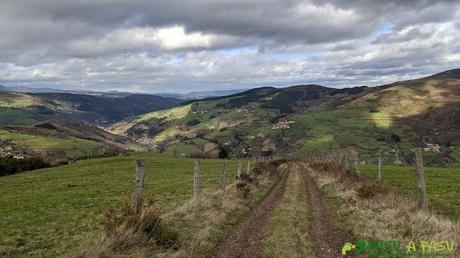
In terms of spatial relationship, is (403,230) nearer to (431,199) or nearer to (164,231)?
(164,231)

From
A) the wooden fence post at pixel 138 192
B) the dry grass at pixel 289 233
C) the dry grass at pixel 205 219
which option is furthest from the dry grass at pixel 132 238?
the dry grass at pixel 289 233

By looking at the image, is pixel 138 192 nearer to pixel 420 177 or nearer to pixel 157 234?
pixel 157 234

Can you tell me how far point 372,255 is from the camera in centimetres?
1196

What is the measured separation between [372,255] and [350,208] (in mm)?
9827

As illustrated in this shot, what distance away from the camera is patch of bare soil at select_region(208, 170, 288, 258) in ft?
46.2

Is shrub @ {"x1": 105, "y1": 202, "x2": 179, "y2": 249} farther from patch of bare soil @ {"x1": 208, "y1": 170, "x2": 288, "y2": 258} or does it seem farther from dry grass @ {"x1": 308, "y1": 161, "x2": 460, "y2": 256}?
dry grass @ {"x1": 308, "y1": 161, "x2": 460, "y2": 256}

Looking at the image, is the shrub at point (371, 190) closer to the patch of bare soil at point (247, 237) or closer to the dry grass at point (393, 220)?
the dry grass at point (393, 220)

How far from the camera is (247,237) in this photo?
53.9 feet

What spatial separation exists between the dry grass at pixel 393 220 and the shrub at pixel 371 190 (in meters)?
0.21

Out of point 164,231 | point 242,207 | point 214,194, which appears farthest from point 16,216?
point 164,231

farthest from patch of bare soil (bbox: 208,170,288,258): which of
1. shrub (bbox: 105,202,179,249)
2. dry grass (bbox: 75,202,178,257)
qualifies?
dry grass (bbox: 75,202,178,257)

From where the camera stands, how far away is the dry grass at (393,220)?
12697 millimetres

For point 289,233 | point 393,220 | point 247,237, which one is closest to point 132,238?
point 247,237

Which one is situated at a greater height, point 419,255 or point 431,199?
point 419,255
